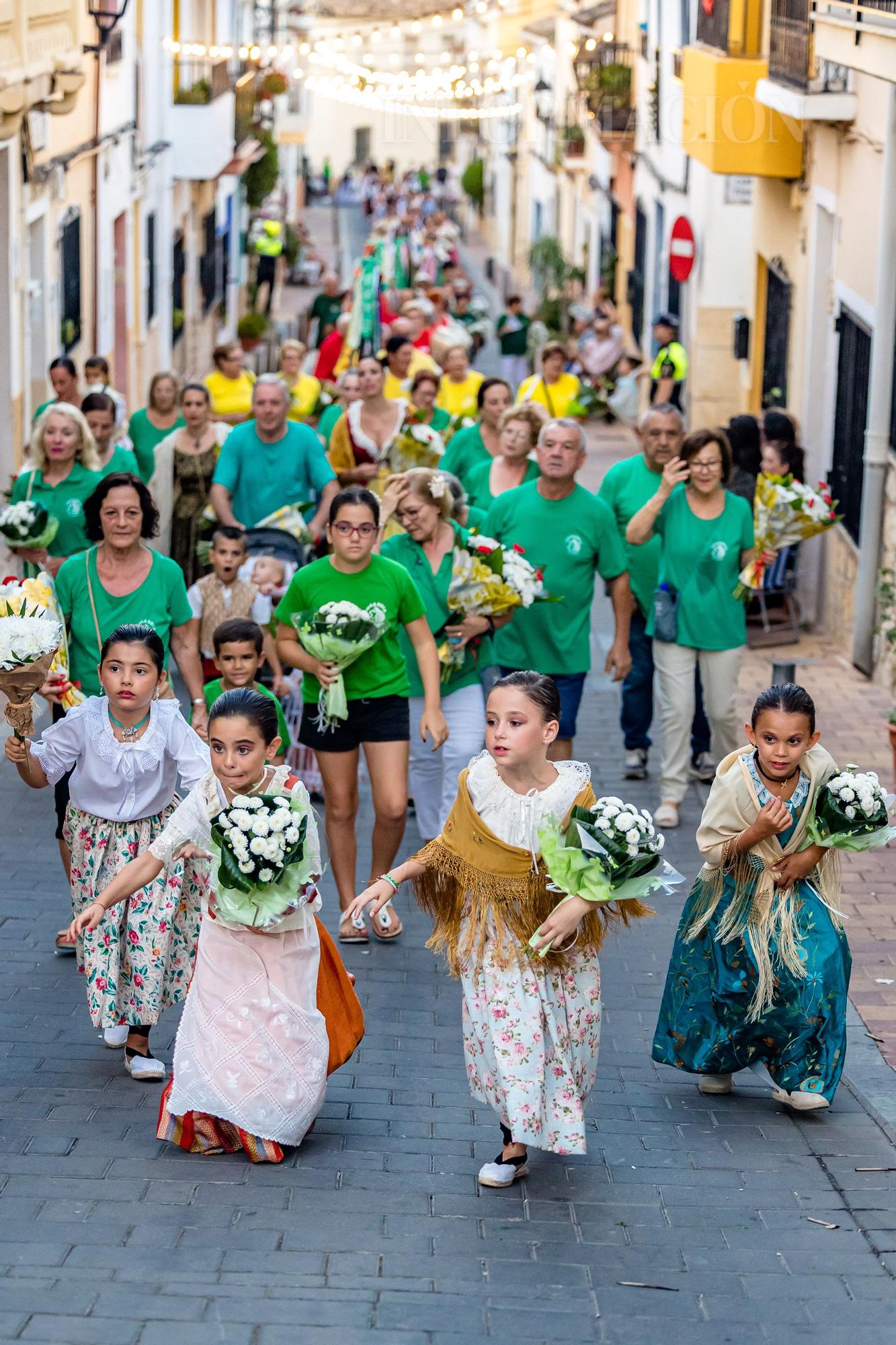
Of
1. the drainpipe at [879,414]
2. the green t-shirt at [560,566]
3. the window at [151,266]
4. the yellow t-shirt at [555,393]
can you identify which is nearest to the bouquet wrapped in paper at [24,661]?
the green t-shirt at [560,566]

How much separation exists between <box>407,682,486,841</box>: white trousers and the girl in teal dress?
2460mm

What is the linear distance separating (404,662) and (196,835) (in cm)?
247

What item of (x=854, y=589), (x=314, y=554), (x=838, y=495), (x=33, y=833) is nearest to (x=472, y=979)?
(x=33, y=833)

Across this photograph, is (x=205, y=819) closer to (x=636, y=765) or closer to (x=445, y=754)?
(x=445, y=754)

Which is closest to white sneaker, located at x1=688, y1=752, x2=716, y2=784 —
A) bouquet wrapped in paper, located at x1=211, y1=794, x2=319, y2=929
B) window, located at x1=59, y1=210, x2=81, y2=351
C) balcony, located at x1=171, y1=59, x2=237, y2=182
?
bouquet wrapped in paper, located at x1=211, y1=794, x2=319, y2=929

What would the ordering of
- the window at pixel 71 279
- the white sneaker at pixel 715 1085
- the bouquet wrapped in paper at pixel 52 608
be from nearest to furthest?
the white sneaker at pixel 715 1085
the bouquet wrapped in paper at pixel 52 608
the window at pixel 71 279

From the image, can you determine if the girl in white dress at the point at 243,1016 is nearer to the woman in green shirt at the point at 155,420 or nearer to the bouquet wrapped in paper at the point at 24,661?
the bouquet wrapped in paper at the point at 24,661

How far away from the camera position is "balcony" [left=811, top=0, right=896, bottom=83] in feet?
38.4

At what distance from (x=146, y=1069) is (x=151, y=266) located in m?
23.2

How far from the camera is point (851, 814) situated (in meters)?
6.07

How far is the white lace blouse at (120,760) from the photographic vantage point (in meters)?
6.65

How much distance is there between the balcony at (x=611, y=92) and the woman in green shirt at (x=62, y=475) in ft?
70.8

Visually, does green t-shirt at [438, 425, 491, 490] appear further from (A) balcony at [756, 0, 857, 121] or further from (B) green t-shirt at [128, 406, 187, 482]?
(A) balcony at [756, 0, 857, 121]

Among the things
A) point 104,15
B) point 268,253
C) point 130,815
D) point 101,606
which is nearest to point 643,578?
point 101,606
